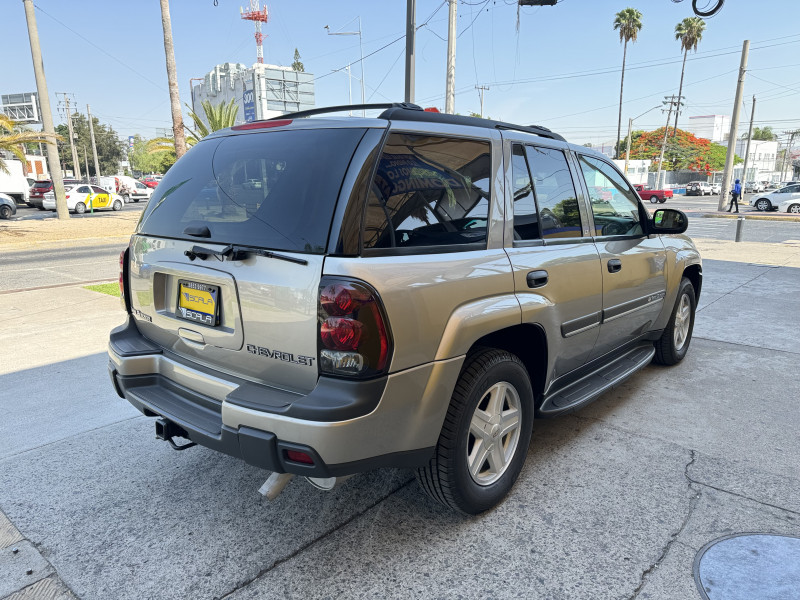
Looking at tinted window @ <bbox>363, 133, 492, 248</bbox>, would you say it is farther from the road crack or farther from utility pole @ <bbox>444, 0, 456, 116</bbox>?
utility pole @ <bbox>444, 0, 456, 116</bbox>

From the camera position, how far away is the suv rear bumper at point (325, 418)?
2.02m

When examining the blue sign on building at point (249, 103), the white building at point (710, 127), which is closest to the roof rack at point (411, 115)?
the blue sign on building at point (249, 103)

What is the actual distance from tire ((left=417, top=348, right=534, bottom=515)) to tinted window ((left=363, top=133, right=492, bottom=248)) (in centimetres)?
61

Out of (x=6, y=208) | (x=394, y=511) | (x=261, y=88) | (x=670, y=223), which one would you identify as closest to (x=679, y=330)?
(x=670, y=223)

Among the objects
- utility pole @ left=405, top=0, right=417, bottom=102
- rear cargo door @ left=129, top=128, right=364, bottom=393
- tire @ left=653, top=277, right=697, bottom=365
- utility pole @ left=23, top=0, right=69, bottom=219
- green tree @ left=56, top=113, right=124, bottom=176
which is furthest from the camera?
green tree @ left=56, top=113, right=124, bottom=176

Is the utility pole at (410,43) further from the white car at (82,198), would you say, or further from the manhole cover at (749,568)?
the white car at (82,198)

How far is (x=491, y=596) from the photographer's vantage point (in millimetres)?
2180

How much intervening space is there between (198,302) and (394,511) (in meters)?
1.40

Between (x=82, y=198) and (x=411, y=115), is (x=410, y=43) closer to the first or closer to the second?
(x=411, y=115)

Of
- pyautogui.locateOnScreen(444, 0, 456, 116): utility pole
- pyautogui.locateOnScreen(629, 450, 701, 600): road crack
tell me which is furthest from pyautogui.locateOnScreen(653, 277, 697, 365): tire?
pyautogui.locateOnScreen(444, 0, 456, 116): utility pole

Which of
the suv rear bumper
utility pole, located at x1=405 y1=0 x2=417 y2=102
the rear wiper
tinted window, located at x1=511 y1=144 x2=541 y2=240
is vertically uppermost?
utility pole, located at x1=405 y1=0 x2=417 y2=102

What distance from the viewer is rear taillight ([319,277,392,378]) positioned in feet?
6.63

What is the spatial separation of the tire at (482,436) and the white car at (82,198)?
30834mm

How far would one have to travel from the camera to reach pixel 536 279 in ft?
9.23
